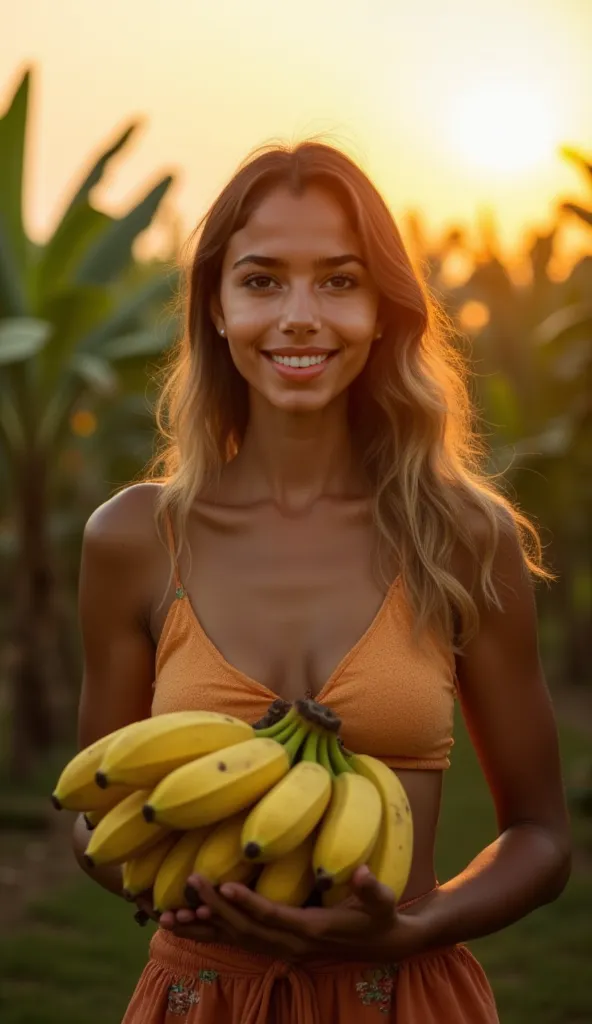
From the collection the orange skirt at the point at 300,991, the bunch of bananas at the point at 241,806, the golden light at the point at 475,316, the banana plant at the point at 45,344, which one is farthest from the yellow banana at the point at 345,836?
the golden light at the point at 475,316

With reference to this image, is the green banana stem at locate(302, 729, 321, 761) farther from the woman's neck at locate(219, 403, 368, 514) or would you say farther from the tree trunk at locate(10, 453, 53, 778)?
the tree trunk at locate(10, 453, 53, 778)

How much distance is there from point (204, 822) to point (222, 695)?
0.40 m

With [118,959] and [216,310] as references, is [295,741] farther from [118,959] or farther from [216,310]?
[118,959]

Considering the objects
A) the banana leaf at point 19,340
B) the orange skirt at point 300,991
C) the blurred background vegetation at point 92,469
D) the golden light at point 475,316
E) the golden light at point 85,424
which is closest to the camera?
the orange skirt at point 300,991

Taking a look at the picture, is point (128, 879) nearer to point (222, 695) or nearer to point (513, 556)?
point (222, 695)

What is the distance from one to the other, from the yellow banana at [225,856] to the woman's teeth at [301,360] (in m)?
0.79

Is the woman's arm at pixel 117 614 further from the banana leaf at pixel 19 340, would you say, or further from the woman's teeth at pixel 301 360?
the banana leaf at pixel 19 340

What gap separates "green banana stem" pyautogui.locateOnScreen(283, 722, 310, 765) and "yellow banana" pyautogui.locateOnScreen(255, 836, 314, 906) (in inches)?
4.8

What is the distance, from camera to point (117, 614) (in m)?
2.55

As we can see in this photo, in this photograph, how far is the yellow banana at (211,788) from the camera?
1929mm

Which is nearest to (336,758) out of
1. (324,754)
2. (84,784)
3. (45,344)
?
(324,754)

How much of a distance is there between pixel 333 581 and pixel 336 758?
18.4 inches

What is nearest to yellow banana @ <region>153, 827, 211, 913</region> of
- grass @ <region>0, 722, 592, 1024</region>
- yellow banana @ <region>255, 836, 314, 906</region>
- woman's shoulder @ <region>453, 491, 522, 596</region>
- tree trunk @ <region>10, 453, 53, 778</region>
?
yellow banana @ <region>255, 836, 314, 906</region>

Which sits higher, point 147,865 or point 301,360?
point 301,360
